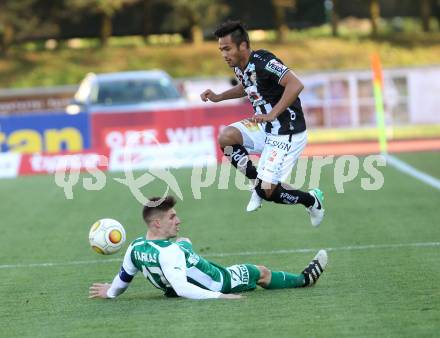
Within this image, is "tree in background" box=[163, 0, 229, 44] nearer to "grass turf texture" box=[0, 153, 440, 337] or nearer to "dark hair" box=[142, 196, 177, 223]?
"grass turf texture" box=[0, 153, 440, 337]

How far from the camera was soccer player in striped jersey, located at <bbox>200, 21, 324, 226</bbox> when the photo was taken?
890 centimetres

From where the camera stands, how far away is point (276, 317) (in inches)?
272

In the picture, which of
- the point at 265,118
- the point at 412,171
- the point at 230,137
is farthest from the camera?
the point at 412,171

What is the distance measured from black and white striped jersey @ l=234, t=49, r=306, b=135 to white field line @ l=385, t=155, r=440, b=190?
6697 millimetres

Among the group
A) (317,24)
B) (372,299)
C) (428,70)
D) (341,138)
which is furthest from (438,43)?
(372,299)

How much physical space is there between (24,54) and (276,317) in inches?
1490

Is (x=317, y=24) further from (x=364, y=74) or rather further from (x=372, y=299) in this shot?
(x=372, y=299)

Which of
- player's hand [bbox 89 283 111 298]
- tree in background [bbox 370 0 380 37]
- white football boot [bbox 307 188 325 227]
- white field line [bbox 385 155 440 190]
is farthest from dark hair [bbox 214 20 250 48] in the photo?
tree in background [bbox 370 0 380 37]

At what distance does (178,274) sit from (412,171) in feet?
38.2

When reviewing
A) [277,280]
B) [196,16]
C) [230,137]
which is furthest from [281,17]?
[277,280]

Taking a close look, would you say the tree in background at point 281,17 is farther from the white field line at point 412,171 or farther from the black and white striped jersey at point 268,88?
the black and white striped jersey at point 268,88

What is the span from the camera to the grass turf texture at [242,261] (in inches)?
266

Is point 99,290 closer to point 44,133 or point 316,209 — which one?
point 316,209

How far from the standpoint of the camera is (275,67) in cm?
891
